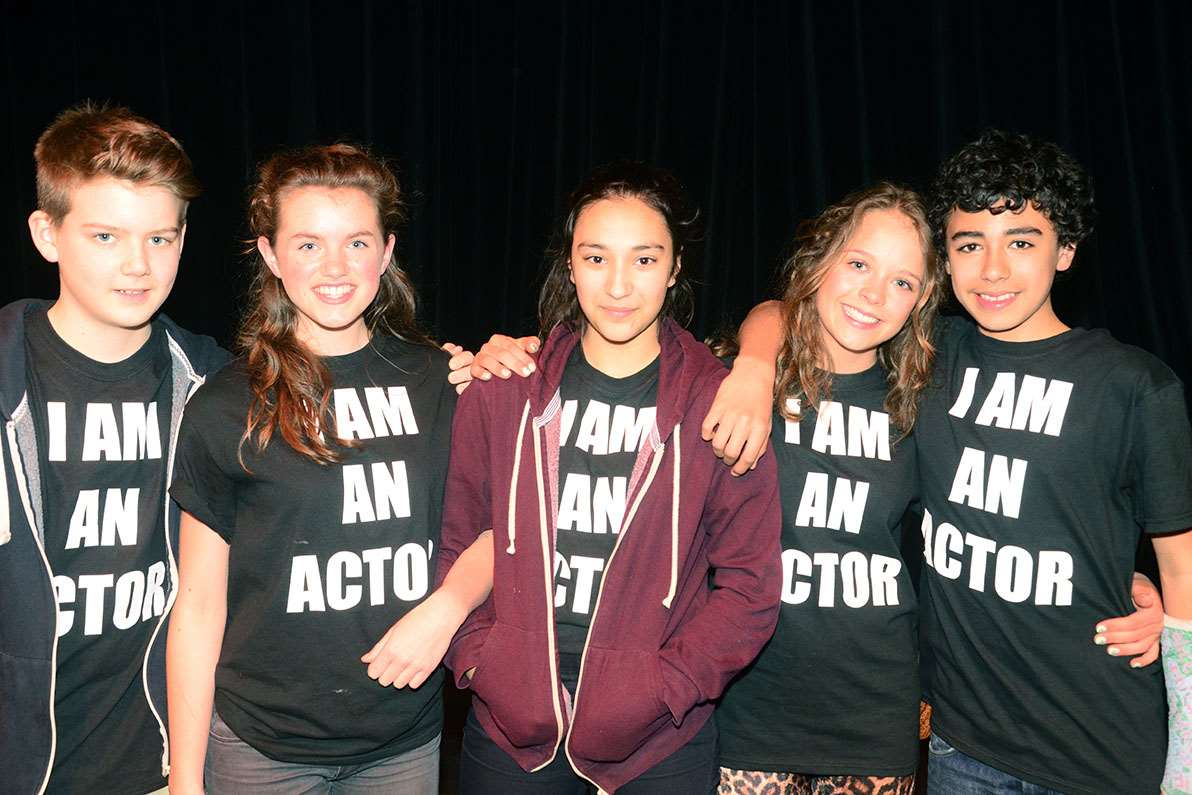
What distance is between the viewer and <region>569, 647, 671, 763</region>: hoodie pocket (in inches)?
54.7

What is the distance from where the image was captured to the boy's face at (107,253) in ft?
4.94

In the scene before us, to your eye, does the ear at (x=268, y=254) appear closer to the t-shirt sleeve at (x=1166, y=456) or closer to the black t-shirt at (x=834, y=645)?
the black t-shirt at (x=834, y=645)

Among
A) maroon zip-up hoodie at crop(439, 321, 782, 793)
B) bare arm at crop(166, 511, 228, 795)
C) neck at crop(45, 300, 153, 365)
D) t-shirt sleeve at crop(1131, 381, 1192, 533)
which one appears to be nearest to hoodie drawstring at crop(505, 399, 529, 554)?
maroon zip-up hoodie at crop(439, 321, 782, 793)

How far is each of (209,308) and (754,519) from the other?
2.90 m

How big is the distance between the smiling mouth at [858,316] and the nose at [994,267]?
0.22 m

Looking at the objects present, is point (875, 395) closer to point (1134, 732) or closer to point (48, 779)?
point (1134, 732)

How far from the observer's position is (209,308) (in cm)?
369

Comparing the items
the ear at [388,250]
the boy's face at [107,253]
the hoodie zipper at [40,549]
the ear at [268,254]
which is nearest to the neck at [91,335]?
the boy's face at [107,253]

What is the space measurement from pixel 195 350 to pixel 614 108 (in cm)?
220

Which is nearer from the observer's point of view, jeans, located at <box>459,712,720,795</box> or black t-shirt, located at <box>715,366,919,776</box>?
jeans, located at <box>459,712,720,795</box>

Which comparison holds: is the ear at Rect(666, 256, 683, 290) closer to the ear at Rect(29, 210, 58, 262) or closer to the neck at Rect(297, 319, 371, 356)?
the neck at Rect(297, 319, 371, 356)

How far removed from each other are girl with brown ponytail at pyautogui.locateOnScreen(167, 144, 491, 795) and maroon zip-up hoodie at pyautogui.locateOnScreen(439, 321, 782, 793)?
0.08m

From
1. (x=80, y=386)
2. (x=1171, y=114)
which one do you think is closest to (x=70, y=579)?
(x=80, y=386)

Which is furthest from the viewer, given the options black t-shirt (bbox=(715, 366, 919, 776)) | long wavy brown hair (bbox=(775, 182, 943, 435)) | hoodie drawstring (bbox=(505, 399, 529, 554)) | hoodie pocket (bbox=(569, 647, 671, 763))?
long wavy brown hair (bbox=(775, 182, 943, 435))
